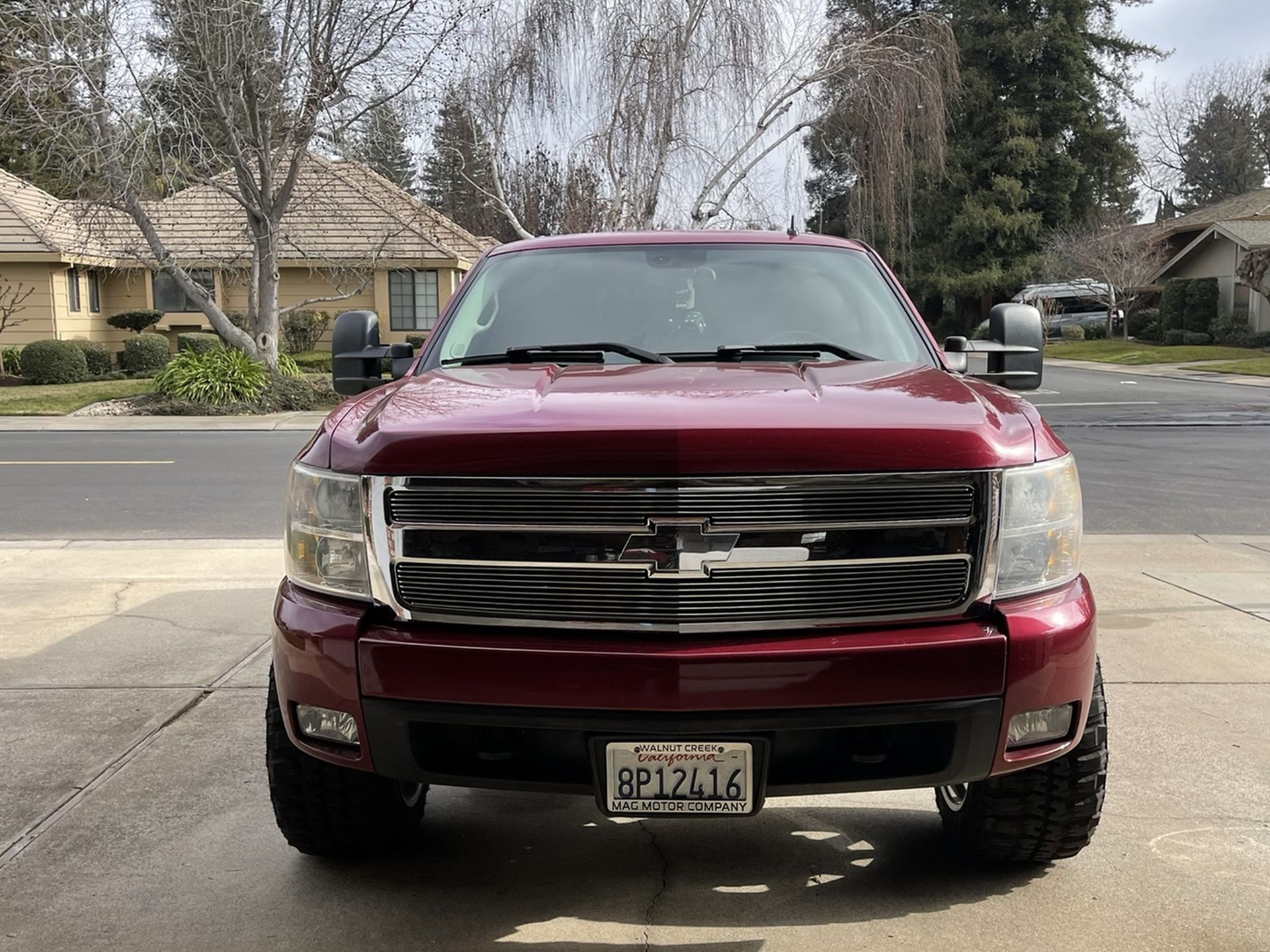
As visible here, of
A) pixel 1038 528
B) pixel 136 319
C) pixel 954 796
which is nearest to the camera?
pixel 1038 528

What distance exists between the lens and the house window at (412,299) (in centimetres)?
3341

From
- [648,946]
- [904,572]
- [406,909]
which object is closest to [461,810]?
[406,909]

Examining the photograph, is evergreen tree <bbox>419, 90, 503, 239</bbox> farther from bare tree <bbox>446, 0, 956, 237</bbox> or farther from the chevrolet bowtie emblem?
the chevrolet bowtie emblem

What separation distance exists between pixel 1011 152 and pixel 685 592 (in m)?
52.5

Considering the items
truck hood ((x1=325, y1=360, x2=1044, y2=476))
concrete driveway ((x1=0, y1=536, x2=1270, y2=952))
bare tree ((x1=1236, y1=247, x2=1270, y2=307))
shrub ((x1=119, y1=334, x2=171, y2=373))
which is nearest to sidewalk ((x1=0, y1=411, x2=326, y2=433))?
shrub ((x1=119, y1=334, x2=171, y2=373))

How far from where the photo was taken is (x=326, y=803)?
3.38m

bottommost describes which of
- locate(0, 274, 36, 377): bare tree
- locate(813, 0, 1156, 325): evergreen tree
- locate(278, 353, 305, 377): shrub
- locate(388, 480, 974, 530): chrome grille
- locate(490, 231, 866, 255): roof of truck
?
locate(278, 353, 305, 377): shrub

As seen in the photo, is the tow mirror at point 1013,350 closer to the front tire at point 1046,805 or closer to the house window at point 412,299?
the front tire at point 1046,805

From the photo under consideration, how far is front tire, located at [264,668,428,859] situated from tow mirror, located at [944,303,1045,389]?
248 cm

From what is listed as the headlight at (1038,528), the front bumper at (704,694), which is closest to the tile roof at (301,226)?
the front bumper at (704,694)

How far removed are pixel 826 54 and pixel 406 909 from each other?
23.6 meters

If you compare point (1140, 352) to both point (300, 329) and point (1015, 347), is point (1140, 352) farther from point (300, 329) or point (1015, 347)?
point (1015, 347)

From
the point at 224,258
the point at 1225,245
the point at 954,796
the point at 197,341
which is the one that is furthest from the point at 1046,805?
the point at 1225,245

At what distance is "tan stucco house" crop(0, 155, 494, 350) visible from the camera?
90.4 ft
